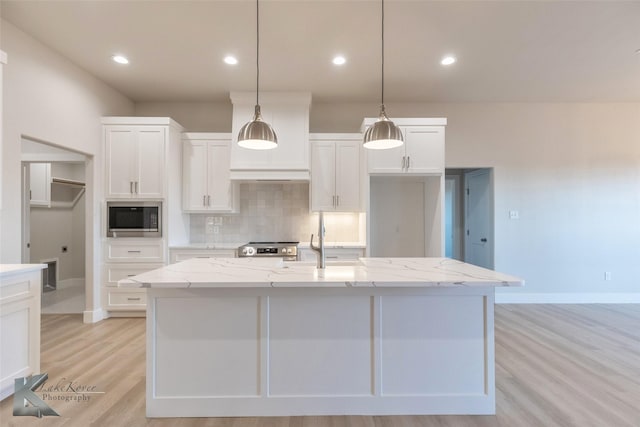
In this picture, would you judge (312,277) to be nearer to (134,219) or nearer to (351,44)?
(351,44)

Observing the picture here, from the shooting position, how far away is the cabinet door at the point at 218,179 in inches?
165

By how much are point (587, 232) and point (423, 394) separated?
4264 mm

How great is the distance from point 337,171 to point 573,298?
153 inches

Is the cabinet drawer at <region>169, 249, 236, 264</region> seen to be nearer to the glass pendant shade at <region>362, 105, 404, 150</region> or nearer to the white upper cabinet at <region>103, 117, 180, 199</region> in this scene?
the white upper cabinet at <region>103, 117, 180, 199</region>

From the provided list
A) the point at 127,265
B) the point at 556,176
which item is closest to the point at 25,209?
the point at 127,265

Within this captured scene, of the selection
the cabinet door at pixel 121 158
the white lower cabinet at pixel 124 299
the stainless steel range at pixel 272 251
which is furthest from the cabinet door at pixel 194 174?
the white lower cabinet at pixel 124 299

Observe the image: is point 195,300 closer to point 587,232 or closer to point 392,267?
point 392,267

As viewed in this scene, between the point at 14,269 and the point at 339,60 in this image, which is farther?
the point at 339,60

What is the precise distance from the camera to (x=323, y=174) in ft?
13.6

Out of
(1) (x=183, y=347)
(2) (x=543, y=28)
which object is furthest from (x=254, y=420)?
(2) (x=543, y=28)

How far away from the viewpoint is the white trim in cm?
452

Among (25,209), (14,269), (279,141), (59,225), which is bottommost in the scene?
(14,269)

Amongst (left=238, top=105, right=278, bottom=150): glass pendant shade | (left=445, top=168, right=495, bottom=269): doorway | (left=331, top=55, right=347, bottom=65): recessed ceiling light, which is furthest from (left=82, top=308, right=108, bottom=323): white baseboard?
(left=445, top=168, right=495, bottom=269): doorway

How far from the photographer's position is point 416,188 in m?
4.65
